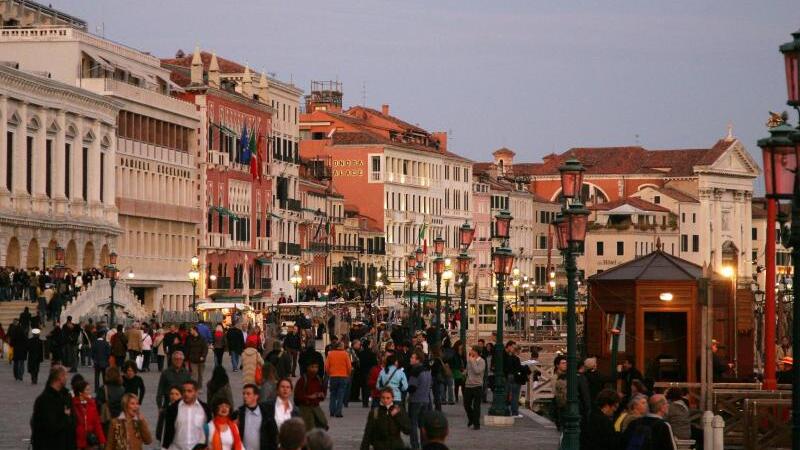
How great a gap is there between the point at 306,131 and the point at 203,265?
33.5 m

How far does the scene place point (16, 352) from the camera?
133 feet

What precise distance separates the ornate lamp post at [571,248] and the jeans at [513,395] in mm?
7612

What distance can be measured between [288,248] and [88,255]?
2855 cm

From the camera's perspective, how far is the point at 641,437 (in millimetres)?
18266

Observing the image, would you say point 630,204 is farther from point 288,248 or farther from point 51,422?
point 51,422

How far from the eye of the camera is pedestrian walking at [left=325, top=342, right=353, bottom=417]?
34.0m

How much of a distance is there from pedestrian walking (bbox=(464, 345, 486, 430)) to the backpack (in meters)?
13.6

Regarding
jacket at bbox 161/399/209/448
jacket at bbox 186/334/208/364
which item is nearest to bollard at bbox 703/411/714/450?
jacket at bbox 161/399/209/448

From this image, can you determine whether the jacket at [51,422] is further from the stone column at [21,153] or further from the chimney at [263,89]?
the chimney at [263,89]


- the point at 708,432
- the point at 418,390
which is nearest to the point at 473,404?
the point at 418,390

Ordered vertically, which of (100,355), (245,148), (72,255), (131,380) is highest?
(245,148)

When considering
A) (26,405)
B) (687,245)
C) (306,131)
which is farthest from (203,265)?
(687,245)

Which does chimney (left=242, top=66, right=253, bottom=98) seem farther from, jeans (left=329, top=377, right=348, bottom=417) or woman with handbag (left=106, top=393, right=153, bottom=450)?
woman with handbag (left=106, top=393, right=153, bottom=450)

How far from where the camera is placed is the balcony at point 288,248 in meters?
106
